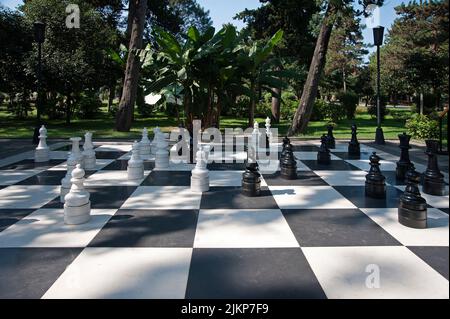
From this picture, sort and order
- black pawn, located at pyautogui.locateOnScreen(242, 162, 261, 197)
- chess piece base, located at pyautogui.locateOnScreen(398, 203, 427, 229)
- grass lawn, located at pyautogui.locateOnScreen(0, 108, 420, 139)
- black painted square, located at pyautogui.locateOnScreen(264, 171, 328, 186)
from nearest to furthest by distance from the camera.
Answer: chess piece base, located at pyautogui.locateOnScreen(398, 203, 427, 229) → black pawn, located at pyautogui.locateOnScreen(242, 162, 261, 197) → black painted square, located at pyautogui.locateOnScreen(264, 171, 328, 186) → grass lawn, located at pyautogui.locateOnScreen(0, 108, 420, 139)

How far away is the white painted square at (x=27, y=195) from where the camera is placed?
A: 13.4 ft

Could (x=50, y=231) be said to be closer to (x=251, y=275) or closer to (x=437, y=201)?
(x=251, y=275)

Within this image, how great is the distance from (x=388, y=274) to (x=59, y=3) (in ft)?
64.1

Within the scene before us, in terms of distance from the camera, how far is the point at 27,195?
4.45 m

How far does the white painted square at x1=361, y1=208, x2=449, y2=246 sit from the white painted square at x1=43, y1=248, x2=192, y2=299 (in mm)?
1980

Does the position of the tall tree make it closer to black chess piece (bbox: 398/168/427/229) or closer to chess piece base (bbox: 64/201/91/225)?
black chess piece (bbox: 398/168/427/229)

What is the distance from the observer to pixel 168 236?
3.12m

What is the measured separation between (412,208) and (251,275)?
6.38 feet

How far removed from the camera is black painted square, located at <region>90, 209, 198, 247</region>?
298 centimetres

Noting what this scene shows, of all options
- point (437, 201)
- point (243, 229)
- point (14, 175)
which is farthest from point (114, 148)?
point (437, 201)

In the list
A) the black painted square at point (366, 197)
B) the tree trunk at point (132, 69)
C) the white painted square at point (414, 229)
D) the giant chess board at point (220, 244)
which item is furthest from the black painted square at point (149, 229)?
the tree trunk at point (132, 69)

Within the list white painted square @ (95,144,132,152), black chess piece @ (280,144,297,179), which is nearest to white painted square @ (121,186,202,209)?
black chess piece @ (280,144,297,179)
